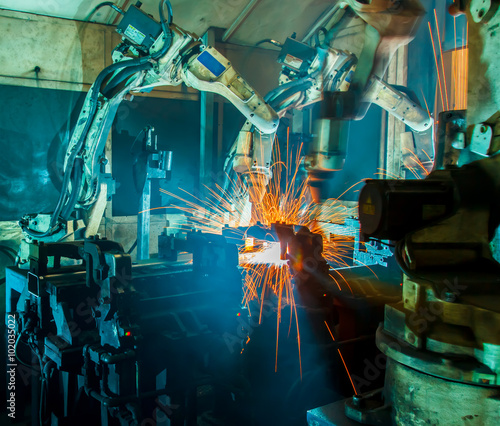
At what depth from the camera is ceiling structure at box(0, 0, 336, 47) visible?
180 inches

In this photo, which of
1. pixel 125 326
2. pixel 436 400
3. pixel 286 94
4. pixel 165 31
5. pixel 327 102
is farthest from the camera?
pixel 286 94

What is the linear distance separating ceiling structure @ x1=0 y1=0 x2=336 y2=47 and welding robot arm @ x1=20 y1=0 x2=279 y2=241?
3.93ft

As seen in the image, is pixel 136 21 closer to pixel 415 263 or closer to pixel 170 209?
pixel 170 209

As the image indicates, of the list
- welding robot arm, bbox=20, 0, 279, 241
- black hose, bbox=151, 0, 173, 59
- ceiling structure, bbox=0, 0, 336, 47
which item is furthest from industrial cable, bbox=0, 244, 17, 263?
black hose, bbox=151, 0, 173, 59

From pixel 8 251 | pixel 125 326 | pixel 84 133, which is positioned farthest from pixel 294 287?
pixel 8 251

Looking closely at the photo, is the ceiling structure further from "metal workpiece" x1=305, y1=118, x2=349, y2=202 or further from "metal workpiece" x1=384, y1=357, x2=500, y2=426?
"metal workpiece" x1=384, y1=357, x2=500, y2=426

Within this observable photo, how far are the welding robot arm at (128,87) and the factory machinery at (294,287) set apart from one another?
1 centimetres

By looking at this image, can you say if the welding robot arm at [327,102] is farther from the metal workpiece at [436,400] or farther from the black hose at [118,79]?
the metal workpiece at [436,400]

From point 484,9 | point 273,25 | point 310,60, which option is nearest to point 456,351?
point 484,9

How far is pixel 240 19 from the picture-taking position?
18.1ft

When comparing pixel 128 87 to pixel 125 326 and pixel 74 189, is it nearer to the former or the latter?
pixel 74 189

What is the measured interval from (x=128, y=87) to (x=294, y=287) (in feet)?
7.44

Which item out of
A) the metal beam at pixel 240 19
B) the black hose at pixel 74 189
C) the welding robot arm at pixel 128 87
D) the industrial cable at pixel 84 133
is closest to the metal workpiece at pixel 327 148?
the welding robot arm at pixel 128 87

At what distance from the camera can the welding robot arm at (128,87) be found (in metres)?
3.66
